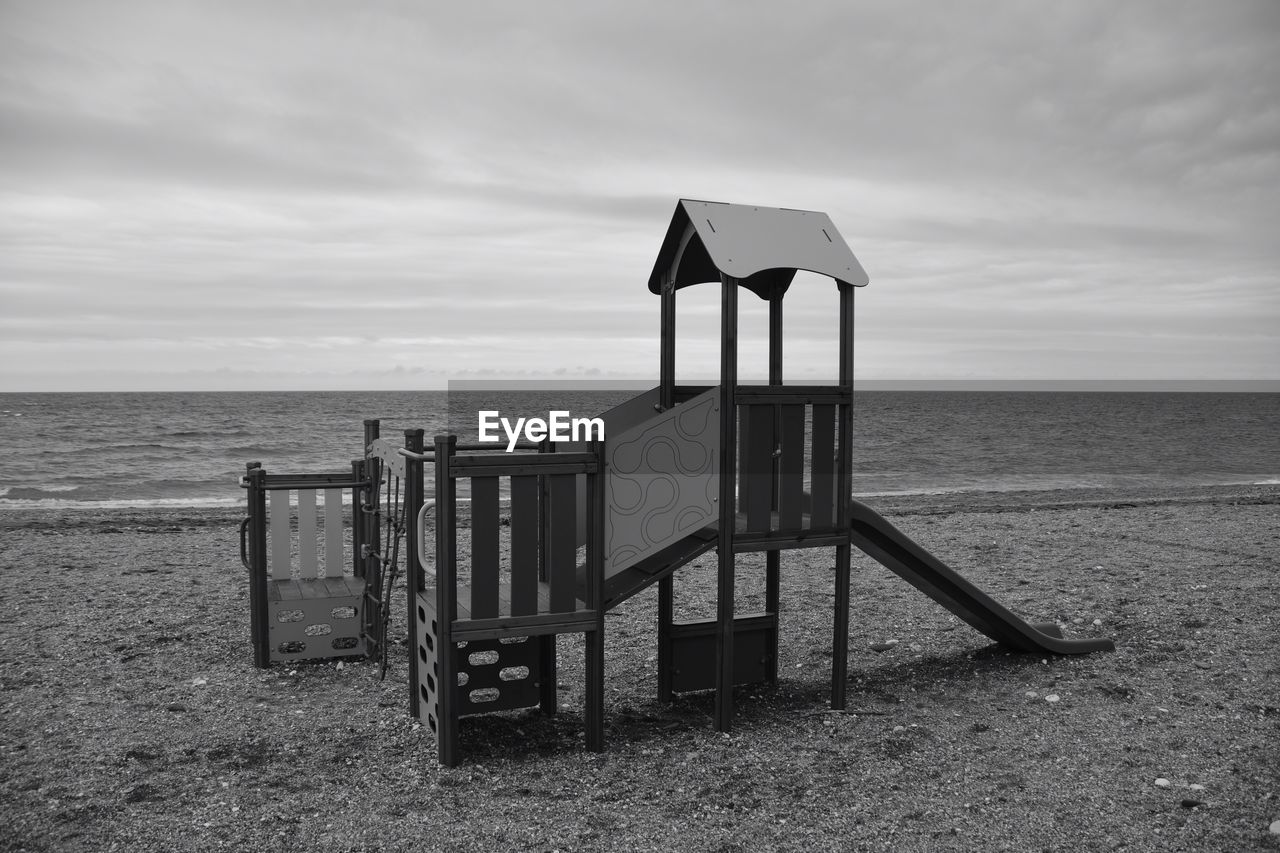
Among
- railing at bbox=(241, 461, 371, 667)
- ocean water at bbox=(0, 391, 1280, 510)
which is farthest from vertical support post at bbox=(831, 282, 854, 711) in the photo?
ocean water at bbox=(0, 391, 1280, 510)

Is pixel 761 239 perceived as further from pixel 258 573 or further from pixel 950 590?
pixel 258 573

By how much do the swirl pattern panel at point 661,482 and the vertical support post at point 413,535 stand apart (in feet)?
3.55

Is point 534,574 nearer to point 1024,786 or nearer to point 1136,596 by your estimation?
point 1024,786

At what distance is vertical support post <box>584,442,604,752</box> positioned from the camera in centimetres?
532

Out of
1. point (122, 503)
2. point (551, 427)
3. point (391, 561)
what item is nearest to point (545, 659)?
point (391, 561)

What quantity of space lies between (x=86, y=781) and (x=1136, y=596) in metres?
8.71

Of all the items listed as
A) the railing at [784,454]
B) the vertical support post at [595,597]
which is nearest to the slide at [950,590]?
the railing at [784,454]

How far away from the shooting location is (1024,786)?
4.93 m

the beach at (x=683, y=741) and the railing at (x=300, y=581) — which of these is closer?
the beach at (x=683, y=741)

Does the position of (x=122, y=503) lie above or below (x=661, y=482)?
below

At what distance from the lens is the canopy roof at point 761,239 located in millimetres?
5586

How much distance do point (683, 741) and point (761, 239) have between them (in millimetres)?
3029

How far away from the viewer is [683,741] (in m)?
5.66

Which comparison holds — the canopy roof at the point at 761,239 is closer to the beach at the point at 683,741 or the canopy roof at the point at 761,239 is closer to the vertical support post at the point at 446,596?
the vertical support post at the point at 446,596
